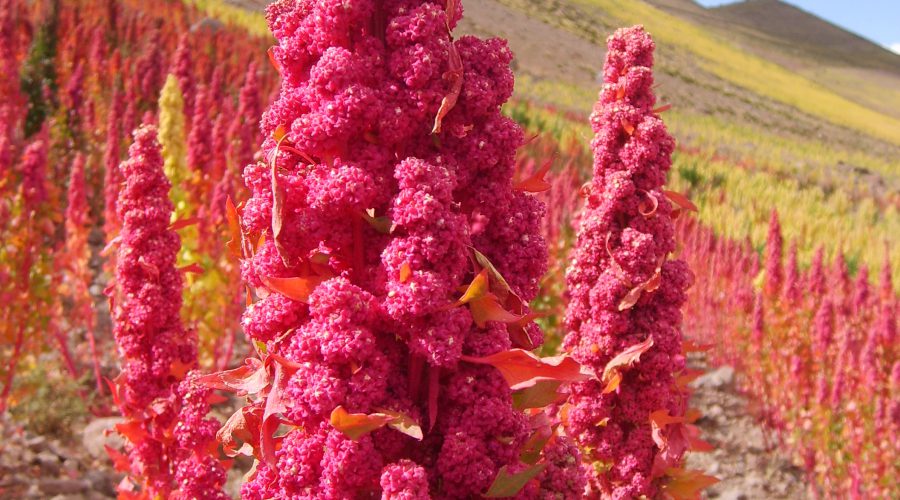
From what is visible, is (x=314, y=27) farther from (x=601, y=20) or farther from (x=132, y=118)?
(x=601, y=20)

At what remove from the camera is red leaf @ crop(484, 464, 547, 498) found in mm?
1156

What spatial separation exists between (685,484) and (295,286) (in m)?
1.42

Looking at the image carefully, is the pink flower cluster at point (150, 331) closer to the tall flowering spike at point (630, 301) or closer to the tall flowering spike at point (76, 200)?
the tall flowering spike at point (630, 301)

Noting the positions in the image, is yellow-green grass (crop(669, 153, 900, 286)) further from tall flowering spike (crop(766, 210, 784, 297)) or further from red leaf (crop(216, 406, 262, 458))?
red leaf (crop(216, 406, 262, 458))

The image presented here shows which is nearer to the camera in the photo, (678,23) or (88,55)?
(88,55)

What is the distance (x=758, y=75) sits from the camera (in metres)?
34.8

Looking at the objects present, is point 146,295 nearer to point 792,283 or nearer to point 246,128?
point 246,128

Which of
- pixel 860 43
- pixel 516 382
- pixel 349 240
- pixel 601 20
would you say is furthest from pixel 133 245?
pixel 860 43

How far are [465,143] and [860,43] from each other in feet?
238

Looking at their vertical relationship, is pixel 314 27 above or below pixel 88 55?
above

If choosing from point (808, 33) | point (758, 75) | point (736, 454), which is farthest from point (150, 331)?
point (808, 33)

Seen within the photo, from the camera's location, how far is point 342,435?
3.75 ft

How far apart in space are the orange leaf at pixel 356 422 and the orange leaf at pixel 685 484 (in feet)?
4.29

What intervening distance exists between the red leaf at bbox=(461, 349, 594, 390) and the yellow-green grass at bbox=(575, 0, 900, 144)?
2595 centimetres
